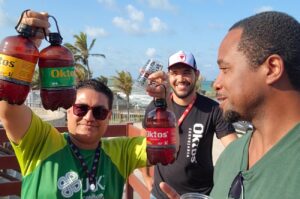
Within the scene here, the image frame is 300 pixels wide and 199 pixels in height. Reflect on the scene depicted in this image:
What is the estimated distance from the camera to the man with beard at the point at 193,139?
3.59 metres

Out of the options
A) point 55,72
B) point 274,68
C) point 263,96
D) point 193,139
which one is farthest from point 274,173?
point 193,139

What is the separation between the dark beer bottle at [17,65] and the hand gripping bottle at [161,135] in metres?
0.84

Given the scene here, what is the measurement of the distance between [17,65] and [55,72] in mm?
200

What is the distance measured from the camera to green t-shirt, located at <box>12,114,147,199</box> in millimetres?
2367

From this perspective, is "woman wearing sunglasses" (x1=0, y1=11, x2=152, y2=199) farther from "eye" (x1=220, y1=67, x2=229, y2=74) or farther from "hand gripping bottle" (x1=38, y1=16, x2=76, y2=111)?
"eye" (x1=220, y1=67, x2=229, y2=74)

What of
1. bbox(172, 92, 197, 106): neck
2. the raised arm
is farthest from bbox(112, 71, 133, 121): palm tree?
the raised arm

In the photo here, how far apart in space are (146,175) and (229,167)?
1.80 metres

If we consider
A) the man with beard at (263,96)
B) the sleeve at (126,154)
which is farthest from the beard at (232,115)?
the sleeve at (126,154)

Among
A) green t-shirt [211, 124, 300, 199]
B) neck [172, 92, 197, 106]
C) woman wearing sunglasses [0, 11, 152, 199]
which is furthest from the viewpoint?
neck [172, 92, 197, 106]

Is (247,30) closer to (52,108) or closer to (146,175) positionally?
(52,108)

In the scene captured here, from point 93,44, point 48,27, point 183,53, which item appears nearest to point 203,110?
point 183,53

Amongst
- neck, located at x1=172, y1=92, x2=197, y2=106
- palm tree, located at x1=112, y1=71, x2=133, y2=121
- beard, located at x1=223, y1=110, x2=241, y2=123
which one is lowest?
palm tree, located at x1=112, y1=71, x2=133, y2=121

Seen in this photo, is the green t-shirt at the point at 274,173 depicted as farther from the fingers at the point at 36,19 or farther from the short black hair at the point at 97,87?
the fingers at the point at 36,19

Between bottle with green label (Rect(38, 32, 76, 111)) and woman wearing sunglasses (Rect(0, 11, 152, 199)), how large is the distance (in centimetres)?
31
